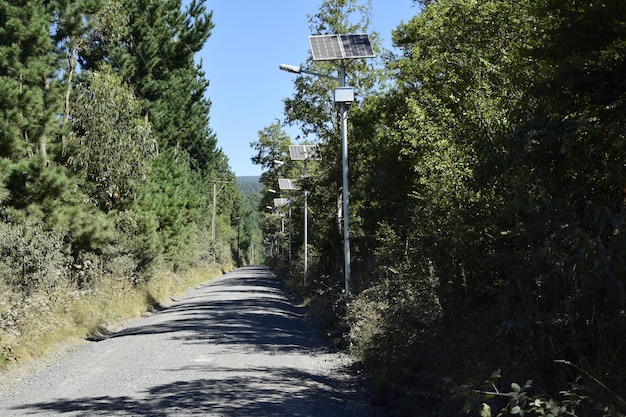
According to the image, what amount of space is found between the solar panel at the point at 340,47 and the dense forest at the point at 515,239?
351cm

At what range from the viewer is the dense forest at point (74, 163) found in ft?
53.4

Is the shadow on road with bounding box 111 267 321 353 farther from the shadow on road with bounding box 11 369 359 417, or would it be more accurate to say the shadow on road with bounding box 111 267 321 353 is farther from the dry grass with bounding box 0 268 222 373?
the shadow on road with bounding box 11 369 359 417

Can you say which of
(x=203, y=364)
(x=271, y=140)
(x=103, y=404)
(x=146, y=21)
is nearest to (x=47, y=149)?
(x=203, y=364)

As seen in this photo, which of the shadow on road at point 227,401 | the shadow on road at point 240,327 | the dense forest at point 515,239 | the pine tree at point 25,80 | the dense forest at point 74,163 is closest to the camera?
the dense forest at point 515,239

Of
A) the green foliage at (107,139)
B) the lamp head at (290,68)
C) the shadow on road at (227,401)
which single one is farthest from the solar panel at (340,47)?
the shadow on road at (227,401)

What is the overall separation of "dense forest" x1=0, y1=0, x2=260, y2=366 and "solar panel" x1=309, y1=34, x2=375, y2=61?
25.9 ft

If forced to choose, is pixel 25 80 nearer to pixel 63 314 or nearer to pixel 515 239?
pixel 63 314

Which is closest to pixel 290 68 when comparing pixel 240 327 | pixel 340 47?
pixel 340 47

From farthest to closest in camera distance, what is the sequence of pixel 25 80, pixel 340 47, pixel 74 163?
1. pixel 74 163
2. pixel 340 47
3. pixel 25 80

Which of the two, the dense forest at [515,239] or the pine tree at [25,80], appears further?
the pine tree at [25,80]

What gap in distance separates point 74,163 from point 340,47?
965 cm

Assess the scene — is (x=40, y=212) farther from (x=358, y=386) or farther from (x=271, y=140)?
(x=271, y=140)

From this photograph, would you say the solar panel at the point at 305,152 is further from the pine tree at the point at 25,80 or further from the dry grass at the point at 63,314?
the pine tree at the point at 25,80

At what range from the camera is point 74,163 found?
819 inches
